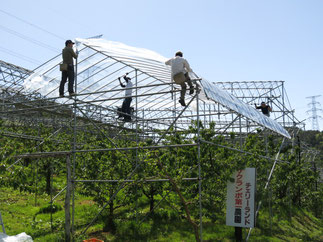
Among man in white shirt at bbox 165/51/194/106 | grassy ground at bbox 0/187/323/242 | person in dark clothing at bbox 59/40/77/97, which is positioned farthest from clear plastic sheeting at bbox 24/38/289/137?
grassy ground at bbox 0/187/323/242

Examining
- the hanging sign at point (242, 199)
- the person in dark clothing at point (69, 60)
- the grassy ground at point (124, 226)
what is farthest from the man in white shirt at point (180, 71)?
the grassy ground at point (124, 226)

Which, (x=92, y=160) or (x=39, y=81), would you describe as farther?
(x=39, y=81)

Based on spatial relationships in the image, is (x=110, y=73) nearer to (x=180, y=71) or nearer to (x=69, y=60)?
(x=69, y=60)

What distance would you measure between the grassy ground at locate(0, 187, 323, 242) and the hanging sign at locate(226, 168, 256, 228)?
1648 millimetres

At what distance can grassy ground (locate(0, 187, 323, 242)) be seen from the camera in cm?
1031

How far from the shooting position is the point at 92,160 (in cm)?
1143

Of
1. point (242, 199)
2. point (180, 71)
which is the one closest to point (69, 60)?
point (180, 71)

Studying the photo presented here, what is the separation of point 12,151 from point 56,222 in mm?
3273

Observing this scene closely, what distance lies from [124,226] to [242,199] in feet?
13.1

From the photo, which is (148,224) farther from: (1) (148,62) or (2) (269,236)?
(1) (148,62)

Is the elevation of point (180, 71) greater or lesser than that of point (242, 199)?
greater

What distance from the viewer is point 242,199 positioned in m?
9.16

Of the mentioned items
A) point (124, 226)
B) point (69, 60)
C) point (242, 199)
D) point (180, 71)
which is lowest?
point (124, 226)

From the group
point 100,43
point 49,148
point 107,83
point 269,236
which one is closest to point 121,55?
point 100,43
